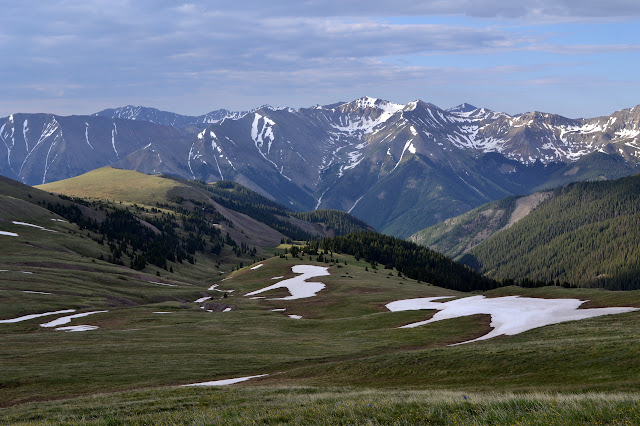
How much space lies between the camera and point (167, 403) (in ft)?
99.0

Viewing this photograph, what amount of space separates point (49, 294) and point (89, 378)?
63.1 m

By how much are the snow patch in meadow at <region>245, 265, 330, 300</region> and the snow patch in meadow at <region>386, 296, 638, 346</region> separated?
3185 cm

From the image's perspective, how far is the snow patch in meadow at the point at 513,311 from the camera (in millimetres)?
62500

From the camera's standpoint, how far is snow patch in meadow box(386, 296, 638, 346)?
62500 millimetres

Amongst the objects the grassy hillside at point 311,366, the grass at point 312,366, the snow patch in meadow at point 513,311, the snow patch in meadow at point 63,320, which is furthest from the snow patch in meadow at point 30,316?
the snow patch in meadow at point 513,311

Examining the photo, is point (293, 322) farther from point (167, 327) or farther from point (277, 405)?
point (277, 405)

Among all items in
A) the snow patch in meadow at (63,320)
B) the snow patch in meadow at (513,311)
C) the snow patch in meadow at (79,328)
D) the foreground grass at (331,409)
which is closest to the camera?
the foreground grass at (331,409)

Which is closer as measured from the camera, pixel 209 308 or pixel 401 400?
pixel 401 400

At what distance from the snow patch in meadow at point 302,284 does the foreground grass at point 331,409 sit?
287ft

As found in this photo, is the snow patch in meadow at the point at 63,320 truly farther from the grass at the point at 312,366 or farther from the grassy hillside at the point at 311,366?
the grass at the point at 312,366

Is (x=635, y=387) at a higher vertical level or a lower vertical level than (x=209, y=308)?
higher

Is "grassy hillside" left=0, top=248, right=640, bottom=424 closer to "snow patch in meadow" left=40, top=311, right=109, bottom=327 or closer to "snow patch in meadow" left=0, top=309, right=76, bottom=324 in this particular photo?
"snow patch in meadow" left=40, top=311, right=109, bottom=327

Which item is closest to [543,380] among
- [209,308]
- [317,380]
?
[317,380]

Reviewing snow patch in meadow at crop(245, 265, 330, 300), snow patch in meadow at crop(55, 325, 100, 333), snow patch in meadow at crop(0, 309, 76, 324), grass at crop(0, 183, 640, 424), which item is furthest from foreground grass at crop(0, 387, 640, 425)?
snow patch in meadow at crop(245, 265, 330, 300)
